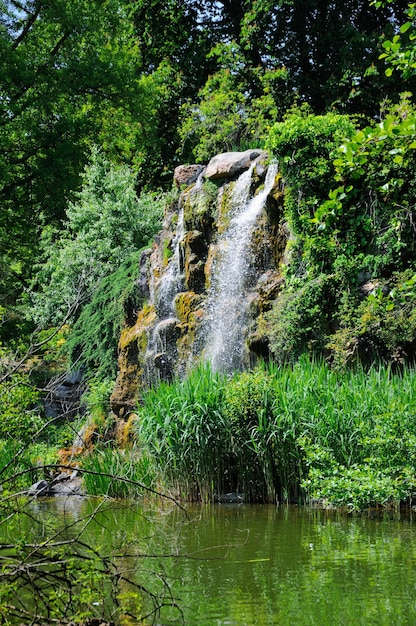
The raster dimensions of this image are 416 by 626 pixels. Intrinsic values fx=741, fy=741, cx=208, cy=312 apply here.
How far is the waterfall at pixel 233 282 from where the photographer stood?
1109cm

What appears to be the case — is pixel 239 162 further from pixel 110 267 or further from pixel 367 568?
pixel 367 568

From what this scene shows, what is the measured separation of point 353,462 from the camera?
7316 millimetres

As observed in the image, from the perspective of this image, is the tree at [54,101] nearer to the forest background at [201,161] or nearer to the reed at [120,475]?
the forest background at [201,161]

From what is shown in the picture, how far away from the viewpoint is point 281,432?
25.3 ft

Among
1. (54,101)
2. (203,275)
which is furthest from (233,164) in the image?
(54,101)

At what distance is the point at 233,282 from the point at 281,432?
4291 mm

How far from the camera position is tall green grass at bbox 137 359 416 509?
6734 mm

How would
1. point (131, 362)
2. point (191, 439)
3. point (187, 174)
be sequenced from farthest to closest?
1. point (187, 174)
2. point (131, 362)
3. point (191, 439)

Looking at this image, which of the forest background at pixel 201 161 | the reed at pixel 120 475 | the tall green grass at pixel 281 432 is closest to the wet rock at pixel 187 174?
the forest background at pixel 201 161

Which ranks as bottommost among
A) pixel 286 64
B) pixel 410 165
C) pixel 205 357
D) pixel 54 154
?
pixel 205 357

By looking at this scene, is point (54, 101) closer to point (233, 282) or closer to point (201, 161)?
point (201, 161)

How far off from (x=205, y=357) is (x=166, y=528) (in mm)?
5426

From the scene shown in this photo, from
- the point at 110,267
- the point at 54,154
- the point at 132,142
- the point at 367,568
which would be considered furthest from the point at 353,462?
the point at 132,142

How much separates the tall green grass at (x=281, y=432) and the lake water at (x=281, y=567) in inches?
25.5
